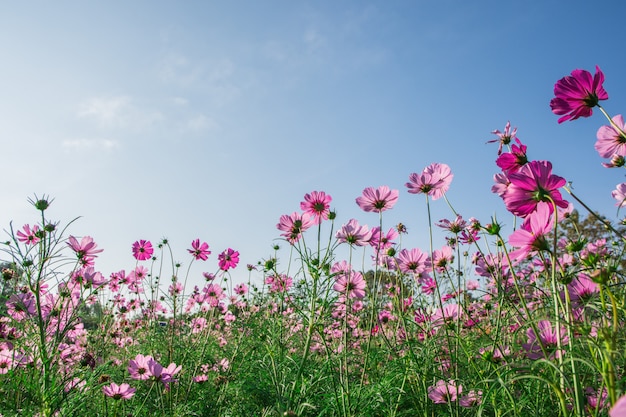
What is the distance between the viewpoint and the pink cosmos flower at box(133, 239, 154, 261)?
11.1ft

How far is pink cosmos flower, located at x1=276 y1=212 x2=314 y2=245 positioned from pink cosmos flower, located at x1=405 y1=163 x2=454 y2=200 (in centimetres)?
48

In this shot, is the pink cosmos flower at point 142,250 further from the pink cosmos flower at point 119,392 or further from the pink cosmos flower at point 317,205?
the pink cosmos flower at point 317,205

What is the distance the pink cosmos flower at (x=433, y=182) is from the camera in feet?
5.61

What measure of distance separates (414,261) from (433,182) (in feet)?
1.80

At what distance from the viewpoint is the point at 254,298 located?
4246mm

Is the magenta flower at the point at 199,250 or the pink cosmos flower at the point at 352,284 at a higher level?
the magenta flower at the point at 199,250

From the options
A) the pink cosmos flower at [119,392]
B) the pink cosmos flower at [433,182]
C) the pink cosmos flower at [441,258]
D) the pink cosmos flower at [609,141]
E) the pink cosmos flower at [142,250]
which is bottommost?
the pink cosmos flower at [119,392]

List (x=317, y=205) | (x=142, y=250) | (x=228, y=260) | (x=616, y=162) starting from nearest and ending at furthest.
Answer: (x=616, y=162) → (x=317, y=205) → (x=228, y=260) → (x=142, y=250)

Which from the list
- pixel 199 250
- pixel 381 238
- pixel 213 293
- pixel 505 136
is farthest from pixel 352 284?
pixel 213 293

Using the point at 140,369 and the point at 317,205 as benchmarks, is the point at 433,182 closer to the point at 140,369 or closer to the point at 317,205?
the point at 317,205

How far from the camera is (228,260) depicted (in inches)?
120

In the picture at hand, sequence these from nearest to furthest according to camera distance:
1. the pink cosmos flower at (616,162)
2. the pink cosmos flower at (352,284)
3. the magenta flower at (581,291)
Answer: the magenta flower at (581,291)
the pink cosmos flower at (616,162)
the pink cosmos flower at (352,284)

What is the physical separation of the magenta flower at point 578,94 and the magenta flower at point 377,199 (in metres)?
0.83

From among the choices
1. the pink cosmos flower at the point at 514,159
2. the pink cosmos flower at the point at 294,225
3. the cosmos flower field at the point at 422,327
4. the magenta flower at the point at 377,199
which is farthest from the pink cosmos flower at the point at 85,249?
the pink cosmos flower at the point at 514,159
